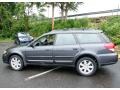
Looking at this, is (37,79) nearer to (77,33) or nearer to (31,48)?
(31,48)

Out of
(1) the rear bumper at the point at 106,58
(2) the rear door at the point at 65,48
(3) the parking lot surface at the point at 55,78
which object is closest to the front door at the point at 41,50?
(2) the rear door at the point at 65,48

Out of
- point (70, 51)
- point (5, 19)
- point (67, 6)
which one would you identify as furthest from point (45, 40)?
point (5, 19)

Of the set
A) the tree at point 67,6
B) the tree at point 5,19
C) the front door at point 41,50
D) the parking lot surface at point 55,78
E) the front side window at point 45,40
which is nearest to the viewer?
the parking lot surface at point 55,78

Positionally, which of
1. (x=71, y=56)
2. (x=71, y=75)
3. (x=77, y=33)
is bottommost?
(x=71, y=75)

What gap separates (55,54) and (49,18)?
17.7 meters

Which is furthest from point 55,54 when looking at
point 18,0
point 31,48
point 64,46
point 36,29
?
point 18,0

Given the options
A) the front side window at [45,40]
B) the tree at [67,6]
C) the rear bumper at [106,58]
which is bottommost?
the rear bumper at [106,58]

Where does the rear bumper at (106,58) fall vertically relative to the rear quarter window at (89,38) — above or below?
below

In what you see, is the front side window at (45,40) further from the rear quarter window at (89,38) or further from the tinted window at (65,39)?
the rear quarter window at (89,38)

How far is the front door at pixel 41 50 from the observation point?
8625mm

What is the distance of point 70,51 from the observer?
8367mm

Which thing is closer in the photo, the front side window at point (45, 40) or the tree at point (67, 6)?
the front side window at point (45, 40)

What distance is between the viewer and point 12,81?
762 cm

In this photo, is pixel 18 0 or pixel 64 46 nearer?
pixel 64 46
